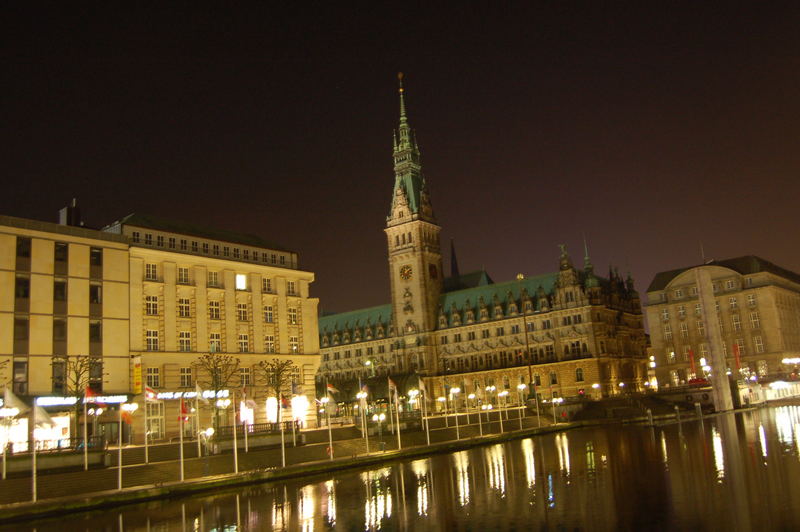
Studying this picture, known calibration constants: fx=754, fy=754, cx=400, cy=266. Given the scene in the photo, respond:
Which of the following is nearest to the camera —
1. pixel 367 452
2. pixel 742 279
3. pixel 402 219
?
pixel 367 452

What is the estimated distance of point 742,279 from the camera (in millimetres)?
145750

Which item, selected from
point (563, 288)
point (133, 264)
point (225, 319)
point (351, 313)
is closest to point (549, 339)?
point (563, 288)

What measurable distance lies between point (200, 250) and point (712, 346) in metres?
70.6

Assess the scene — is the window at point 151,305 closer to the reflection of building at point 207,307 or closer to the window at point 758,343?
the reflection of building at point 207,307

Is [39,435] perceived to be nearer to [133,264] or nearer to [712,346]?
[133,264]

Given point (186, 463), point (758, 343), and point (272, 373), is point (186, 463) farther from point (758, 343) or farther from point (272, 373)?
point (758, 343)

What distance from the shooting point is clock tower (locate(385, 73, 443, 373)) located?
164000 millimetres

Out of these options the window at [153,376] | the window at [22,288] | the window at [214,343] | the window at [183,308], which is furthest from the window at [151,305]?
the window at [22,288]

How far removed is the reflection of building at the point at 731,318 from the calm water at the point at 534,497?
90.0m

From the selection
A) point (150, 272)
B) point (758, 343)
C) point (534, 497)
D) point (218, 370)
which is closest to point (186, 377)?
point (218, 370)

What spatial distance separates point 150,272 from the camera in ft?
259

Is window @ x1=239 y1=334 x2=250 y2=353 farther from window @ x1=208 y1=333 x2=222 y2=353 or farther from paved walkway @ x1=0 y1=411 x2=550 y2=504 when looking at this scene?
paved walkway @ x1=0 y1=411 x2=550 y2=504

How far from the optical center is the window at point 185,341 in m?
80.1

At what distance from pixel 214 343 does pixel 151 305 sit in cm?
838
